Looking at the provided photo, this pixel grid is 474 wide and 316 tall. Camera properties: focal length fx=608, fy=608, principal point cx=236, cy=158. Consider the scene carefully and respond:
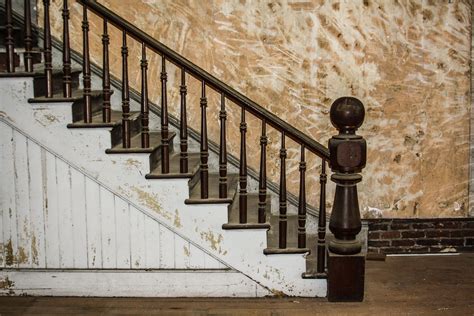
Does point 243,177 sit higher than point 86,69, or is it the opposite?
point 86,69

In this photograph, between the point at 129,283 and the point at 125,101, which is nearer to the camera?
the point at 125,101

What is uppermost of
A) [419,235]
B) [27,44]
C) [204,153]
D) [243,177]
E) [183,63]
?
[27,44]

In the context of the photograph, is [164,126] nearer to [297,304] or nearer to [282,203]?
[282,203]

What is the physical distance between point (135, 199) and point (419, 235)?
7.76 feet

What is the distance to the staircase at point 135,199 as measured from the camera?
353cm

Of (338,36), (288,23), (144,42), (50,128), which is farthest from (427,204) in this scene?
(50,128)

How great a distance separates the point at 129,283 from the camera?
12.1ft

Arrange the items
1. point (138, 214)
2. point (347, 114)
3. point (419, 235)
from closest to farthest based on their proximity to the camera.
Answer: point (347, 114), point (138, 214), point (419, 235)

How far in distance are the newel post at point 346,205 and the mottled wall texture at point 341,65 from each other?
1144 mm

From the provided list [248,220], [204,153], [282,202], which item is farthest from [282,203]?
[204,153]

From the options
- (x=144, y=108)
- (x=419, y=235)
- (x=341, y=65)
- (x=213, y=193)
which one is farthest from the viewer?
(x=419, y=235)

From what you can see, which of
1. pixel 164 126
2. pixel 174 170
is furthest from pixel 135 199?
pixel 164 126

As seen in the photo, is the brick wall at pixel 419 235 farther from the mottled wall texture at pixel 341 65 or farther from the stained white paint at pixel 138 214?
the stained white paint at pixel 138 214

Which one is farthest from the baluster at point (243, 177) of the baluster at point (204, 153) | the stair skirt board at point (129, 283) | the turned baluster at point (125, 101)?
the turned baluster at point (125, 101)
